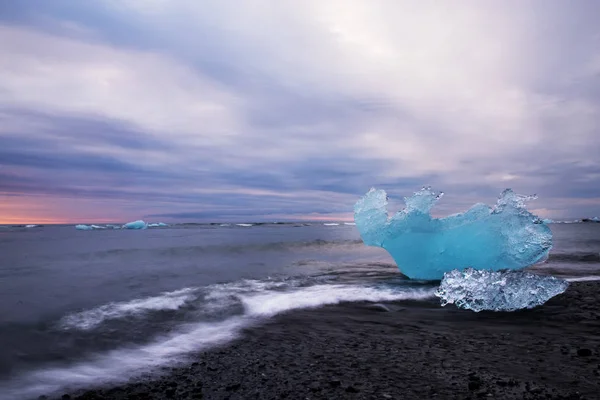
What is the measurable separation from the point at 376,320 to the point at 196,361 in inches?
119

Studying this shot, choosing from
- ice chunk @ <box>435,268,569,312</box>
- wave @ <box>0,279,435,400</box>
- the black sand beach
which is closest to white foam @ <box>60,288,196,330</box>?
wave @ <box>0,279,435,400</box>

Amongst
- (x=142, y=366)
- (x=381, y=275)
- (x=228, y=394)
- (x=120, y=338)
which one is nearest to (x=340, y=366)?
(x=228, y=394)

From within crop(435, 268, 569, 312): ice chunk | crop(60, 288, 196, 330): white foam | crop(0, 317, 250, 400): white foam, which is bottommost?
crop(60, 288, 196, 330): white foam

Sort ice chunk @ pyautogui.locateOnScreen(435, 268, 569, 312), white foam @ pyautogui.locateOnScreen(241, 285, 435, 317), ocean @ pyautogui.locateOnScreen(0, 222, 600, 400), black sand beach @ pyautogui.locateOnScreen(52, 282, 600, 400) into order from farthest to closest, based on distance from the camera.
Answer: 1. white foam @ pyautogui.locateOnScreen(241, 285, 435, 317)
2. ice chunk @ pyautogui.locateOnScreen(435, 268, 569, 312)
3. ocean @ pyautogui.locateOnScreen(0, 222, 600, 400)
4. black sand beach @ pyautogui.locateOnScreen(52, 282, 600, 400)

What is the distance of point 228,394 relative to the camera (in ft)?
10.7

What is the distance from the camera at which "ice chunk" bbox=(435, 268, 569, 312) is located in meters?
6.55

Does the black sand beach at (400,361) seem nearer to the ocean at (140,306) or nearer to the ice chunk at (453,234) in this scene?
the ocean at (140,306)

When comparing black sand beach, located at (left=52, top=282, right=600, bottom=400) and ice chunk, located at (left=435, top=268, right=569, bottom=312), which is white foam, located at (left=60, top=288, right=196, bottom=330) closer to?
black sand beach, located at (left=52, top=282, right=600, bottom=400)

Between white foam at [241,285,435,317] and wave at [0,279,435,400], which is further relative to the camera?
white foam at [241,285,435,317]

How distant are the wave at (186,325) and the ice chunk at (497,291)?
3.49 ft

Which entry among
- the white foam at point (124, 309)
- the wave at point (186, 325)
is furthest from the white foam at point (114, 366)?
the white foam at point (124, 309)

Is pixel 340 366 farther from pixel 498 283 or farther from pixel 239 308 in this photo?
pixel 498 283

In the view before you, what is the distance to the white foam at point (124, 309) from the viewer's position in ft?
20.8

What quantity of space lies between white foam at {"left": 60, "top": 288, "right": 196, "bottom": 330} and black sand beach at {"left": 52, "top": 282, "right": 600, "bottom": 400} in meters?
2.82
